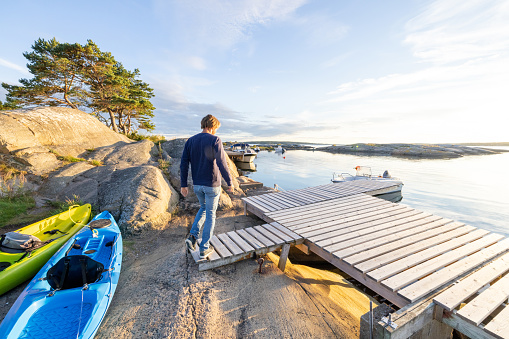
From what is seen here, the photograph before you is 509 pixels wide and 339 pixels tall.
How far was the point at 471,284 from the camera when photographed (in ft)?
10.9

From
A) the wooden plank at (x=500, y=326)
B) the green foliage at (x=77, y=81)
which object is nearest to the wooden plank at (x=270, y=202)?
the wooden plank at (x=500, y=326)

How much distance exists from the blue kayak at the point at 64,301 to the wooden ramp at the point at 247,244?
160 centimetres

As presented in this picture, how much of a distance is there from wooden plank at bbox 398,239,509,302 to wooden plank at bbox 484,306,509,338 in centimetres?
66

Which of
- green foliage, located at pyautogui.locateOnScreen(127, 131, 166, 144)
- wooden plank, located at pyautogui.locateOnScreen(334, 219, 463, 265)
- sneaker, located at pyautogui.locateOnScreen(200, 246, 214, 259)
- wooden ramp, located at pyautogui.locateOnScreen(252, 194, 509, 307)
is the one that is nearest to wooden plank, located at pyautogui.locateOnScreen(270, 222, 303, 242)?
wooden ramp, located at pyautogui.locateOnScreen(252, 194, 509, 307)

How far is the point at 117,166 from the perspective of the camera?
29.8ft

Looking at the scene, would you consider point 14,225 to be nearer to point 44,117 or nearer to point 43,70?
point 44,117

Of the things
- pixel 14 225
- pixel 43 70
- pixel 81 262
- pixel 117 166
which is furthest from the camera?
pixel 43 70

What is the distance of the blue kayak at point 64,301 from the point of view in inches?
103

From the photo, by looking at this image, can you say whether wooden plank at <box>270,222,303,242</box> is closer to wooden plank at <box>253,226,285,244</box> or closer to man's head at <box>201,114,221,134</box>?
wooden plank at <box>253,226,285,244</box>

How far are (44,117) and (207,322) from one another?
13.9 meters

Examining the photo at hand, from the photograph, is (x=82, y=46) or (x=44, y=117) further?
(x=82, y=46)

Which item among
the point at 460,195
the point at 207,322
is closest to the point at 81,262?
the point at 207,322

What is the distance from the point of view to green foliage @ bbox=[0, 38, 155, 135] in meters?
16.1

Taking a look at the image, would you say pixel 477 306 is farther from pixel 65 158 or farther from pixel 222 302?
pixel 65 158
